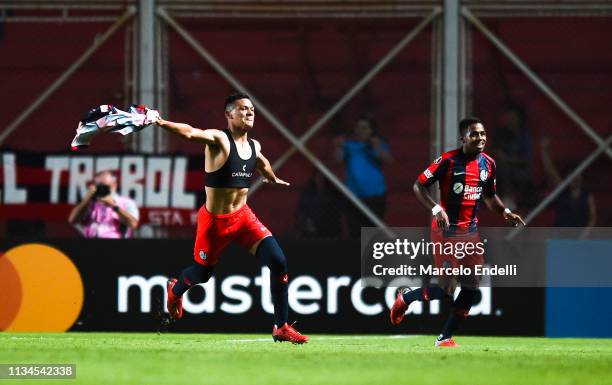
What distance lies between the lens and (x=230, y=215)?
36.9ft

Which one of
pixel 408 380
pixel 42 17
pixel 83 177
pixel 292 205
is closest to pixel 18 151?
pixel 83 177

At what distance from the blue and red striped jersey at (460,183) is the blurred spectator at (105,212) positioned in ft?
15.2

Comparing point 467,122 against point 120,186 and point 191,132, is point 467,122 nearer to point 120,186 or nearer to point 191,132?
point 191,132

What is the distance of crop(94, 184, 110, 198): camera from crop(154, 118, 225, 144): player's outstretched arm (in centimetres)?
474

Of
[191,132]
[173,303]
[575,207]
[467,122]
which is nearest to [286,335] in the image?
[173,303]

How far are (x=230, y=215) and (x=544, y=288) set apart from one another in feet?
17.1

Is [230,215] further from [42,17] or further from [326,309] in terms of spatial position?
[42,17]

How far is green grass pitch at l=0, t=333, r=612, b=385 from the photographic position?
8391 millimetres

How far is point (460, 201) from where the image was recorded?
12.2 metres

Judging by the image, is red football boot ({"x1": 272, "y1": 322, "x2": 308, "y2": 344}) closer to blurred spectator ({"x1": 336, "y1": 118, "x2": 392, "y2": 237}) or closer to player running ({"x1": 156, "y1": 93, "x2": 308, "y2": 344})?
player running ({"x1": 156, "y1": 93, "x2": 308, "y2": 344})

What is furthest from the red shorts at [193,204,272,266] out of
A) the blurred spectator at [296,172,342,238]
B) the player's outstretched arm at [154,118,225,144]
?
the blurred spectator at [296,172,342,238]

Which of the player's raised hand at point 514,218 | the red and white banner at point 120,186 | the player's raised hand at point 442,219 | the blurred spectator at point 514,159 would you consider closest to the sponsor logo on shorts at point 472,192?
the player's raised hand at point 514,218

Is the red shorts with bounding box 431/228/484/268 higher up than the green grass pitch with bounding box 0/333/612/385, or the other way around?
the red shorts with bounding box 431/228/484/268

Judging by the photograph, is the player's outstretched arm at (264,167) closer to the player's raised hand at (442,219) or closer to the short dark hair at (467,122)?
the player's raised hand at (442,219)
